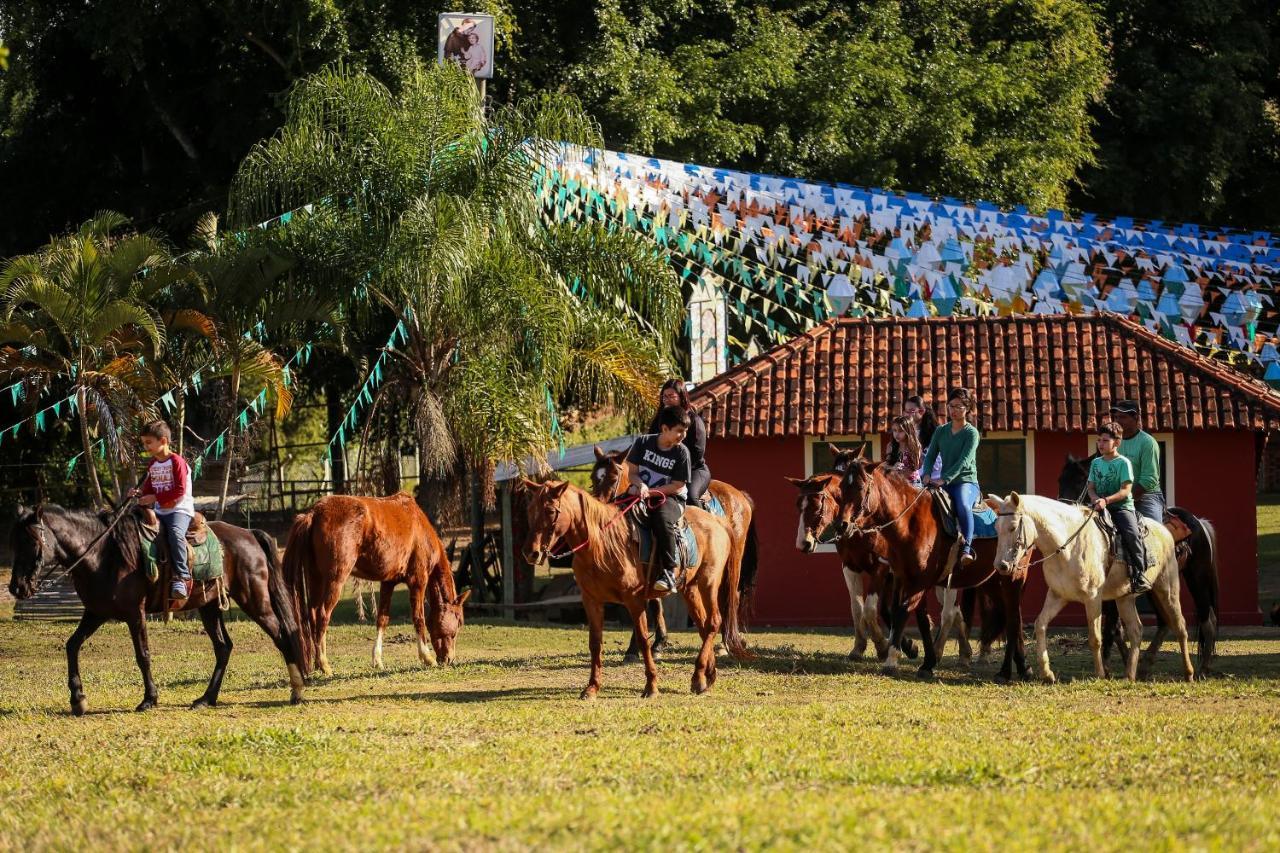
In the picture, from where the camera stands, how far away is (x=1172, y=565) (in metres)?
14.1

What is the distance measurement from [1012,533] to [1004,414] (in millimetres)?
8318

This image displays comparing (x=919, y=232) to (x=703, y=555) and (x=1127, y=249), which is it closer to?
(x=1127, y=249)

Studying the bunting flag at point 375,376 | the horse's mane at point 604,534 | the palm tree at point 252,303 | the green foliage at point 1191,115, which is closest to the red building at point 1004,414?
the bunting flag at point 375,376

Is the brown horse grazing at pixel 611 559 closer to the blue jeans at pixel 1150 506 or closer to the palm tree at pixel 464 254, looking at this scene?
the blue jeans at pixel 1150 506

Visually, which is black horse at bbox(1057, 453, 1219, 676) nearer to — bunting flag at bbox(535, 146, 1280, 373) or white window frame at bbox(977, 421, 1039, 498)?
white window frame at bbox(977, 421, 1039, 498)

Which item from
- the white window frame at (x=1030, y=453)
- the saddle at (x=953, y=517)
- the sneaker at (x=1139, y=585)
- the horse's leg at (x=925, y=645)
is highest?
the white window frame at (x=1030, y=453)

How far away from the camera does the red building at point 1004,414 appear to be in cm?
2103

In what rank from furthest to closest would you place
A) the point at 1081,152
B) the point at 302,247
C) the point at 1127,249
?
the point at 1081,152 < the point at 1127,249 < the point at 302,247

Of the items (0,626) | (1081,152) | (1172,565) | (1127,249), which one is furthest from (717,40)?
(1172,565)

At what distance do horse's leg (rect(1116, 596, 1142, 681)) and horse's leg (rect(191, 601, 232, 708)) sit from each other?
306 inches

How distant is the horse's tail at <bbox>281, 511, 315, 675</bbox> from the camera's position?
14680 mm

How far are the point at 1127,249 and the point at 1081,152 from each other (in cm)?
777

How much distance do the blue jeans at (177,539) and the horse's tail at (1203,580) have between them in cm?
895

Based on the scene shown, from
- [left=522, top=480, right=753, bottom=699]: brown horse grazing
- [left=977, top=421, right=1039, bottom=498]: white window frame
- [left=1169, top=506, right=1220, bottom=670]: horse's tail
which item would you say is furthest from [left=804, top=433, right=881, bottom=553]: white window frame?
[left=522, top=480, right=753, bottom=699]: brown horse grazing
